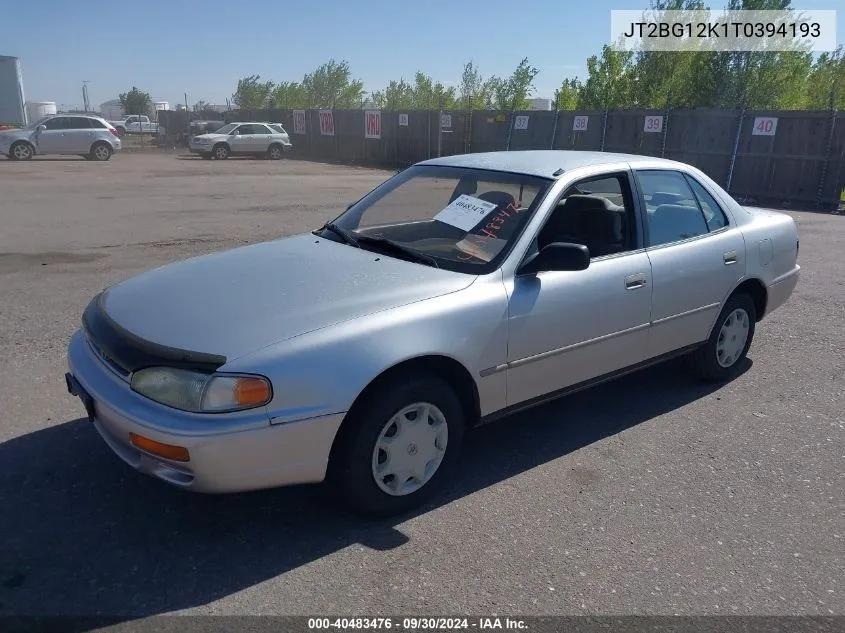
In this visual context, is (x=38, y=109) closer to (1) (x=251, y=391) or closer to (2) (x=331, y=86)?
(2) (x=331, y=86)

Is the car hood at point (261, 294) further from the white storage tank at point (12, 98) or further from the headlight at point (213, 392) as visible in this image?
the white storage tank at point (12, 98)

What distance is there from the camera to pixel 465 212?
409cm

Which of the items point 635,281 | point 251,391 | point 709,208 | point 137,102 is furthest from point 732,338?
point 137,102

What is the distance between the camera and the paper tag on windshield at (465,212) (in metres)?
3.98

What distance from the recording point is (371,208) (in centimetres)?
460

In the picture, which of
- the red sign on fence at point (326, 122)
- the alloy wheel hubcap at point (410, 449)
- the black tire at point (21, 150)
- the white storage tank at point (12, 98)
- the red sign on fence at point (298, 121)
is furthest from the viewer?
the white storage tank at point (12, 98)

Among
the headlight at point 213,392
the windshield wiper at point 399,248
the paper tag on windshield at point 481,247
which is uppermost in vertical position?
the paper tag on windshield at point 481,247

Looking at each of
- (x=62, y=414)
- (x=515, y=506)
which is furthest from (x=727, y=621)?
(x=62, y=414)

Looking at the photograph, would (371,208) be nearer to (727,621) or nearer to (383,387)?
(383,387)

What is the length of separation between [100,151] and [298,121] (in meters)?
11.0

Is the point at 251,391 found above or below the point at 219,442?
above

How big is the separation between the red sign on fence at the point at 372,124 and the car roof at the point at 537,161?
26.6 m

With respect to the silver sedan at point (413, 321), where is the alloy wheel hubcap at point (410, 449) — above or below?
below

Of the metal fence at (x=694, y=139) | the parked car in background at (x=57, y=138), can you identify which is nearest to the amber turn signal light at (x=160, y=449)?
the metal fence at (x=694, y=139)
